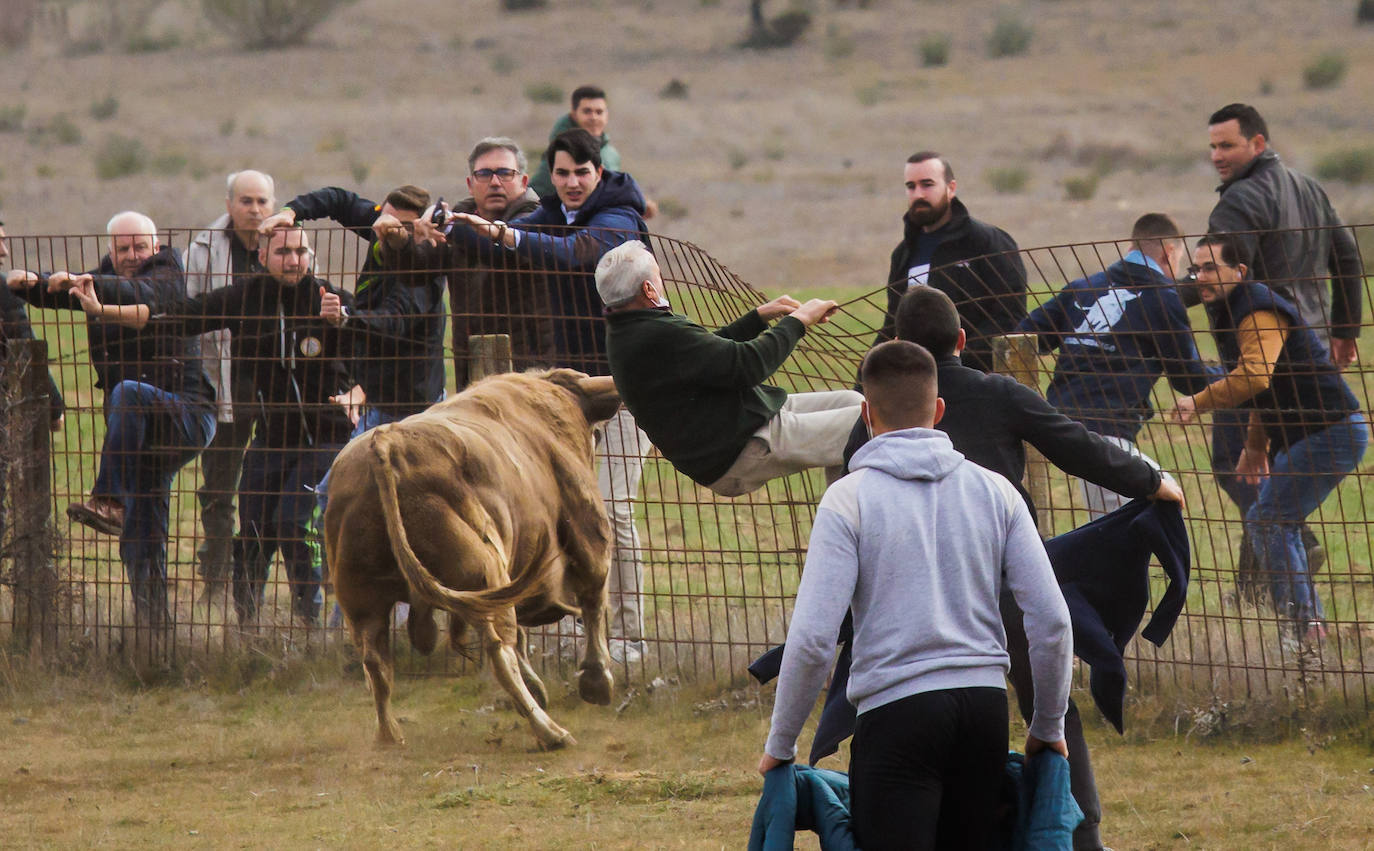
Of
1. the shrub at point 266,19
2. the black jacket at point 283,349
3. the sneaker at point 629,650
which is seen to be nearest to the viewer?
the sneaker at point 629,650

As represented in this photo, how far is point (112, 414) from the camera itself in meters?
8.12

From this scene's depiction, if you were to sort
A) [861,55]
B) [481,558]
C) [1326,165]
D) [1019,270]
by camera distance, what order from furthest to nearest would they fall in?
[861,55] < [1326,165] < [1019,270] < [481,558]

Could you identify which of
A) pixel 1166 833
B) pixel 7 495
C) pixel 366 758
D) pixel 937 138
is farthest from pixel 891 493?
pixel 937 138

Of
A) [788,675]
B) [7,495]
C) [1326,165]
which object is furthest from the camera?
[1326,165]

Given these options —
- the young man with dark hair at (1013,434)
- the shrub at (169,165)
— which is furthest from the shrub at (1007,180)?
the young man with dark hair at (1013,434)

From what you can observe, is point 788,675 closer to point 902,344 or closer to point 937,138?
point 902,344

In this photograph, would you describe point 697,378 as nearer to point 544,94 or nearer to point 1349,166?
point 1349,166

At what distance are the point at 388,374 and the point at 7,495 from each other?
214cm

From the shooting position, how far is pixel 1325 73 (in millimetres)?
45906

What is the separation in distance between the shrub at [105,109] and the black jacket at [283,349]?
1864 inches

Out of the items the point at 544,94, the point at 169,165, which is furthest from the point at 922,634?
the point at 544,94

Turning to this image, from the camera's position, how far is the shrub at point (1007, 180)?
37.3 m

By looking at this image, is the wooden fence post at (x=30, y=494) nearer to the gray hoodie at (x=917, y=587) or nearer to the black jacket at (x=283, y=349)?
the black jacket at (x=283, y=349)

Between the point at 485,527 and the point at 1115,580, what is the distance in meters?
2.63
